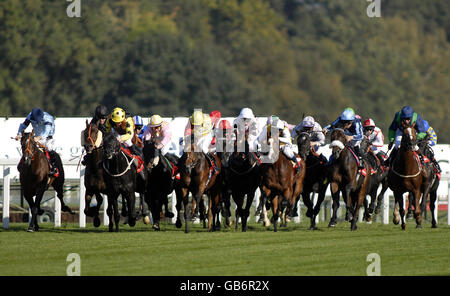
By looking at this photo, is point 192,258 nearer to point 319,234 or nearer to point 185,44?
point 319,234

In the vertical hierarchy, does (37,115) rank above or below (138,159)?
above

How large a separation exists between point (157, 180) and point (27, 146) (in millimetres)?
2208

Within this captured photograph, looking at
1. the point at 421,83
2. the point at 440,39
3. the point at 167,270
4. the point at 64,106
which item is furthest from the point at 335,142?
the point at 440,39

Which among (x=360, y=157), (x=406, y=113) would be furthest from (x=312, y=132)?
(x=406, y=113)

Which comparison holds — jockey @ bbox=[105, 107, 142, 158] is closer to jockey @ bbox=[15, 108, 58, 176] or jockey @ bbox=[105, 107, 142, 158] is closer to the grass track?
jockey @ bbox=[15, 108, 58, 176]

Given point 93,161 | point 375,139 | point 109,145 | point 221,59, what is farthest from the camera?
point 221,59

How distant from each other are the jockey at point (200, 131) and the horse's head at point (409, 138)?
3.04m

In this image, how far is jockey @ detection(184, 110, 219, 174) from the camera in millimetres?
16094

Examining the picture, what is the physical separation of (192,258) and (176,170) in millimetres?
4664

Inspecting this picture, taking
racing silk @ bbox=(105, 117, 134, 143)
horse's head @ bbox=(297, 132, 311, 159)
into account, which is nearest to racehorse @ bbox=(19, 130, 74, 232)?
racing silk @ bbox=(105, 117, 134, 143)

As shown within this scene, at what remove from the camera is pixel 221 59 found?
188 ft

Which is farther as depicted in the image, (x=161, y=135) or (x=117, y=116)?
(x=161, y=135)

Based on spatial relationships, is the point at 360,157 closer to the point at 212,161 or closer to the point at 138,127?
the point at 212,161

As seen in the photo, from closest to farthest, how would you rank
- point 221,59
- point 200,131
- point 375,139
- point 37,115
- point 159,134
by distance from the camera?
point 200,131 < point 159,134 < point 37,115 < point 375,139 < point 221,59
